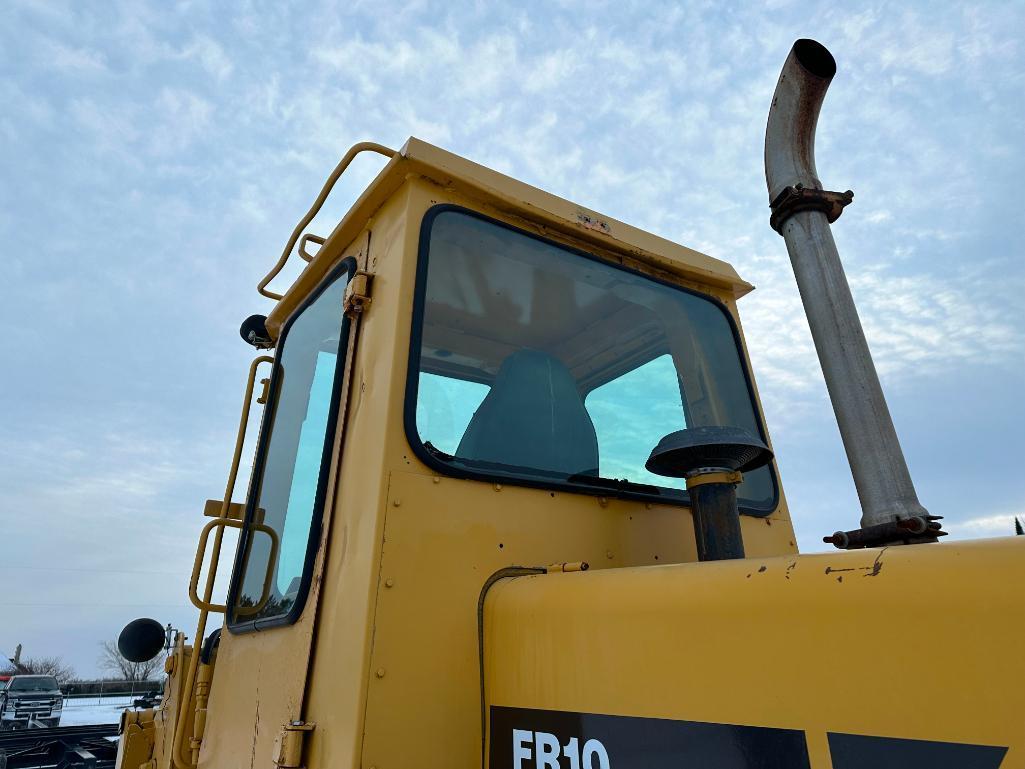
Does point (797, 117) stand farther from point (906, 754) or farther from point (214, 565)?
point (214, 565)

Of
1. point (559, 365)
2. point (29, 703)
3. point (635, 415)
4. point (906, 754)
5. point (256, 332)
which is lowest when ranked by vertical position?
point (906, 754)

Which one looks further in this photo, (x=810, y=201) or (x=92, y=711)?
(x=92, y=711)

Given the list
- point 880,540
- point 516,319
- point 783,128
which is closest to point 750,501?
point 880,540

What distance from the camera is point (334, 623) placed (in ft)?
4.48

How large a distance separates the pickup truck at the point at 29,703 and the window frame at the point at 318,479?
1635cm

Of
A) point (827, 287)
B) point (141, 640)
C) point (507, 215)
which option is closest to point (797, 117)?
point (827, 287)

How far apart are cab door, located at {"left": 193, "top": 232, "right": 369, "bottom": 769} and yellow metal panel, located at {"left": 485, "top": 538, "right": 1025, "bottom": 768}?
2.02 feet

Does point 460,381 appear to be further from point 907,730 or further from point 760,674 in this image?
point 907,730

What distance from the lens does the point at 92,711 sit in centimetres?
1608

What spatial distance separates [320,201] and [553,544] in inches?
52.2

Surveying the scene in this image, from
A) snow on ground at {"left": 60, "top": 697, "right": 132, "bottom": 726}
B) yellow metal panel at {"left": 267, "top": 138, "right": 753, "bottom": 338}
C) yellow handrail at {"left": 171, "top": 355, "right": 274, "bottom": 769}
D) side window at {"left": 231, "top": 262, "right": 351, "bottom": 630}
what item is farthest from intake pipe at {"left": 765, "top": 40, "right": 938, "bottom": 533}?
snow on ground at {"left": 60, "top": 697, "right": 132, "bottom": 726}

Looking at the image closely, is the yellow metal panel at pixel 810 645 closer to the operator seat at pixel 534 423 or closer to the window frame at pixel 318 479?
the operator seat at pixel 534 423

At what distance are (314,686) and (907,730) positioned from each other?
3.57ft

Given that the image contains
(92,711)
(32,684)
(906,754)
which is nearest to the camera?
A: (906,754)
